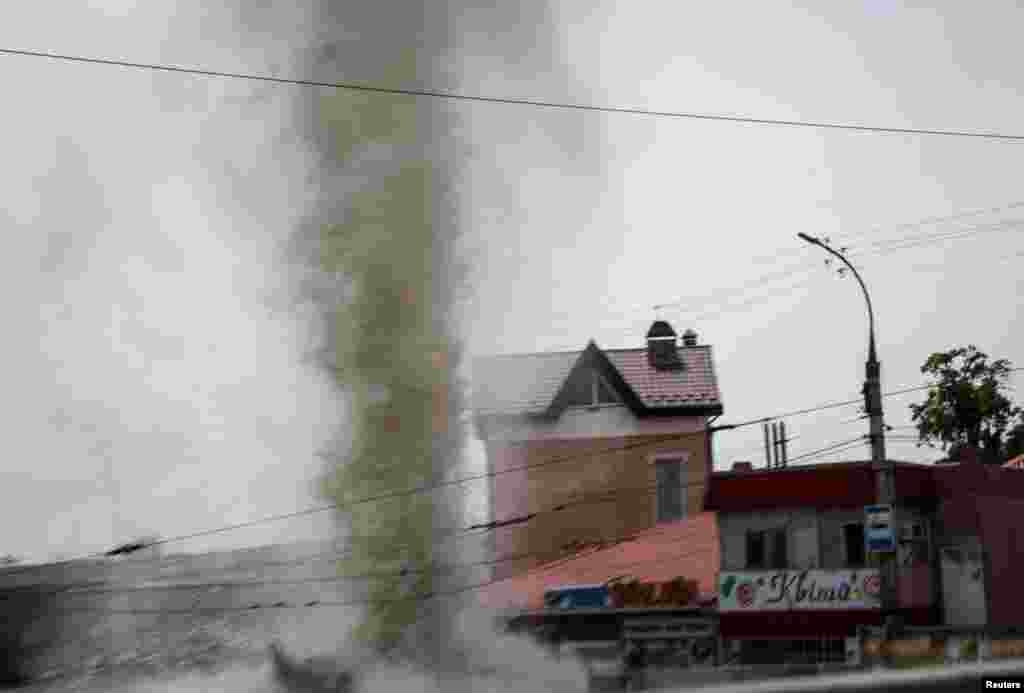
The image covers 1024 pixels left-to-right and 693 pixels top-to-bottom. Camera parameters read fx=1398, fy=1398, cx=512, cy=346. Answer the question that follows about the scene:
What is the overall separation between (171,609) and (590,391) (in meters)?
19.1

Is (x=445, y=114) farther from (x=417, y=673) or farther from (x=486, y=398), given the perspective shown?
(x=417, y=673)

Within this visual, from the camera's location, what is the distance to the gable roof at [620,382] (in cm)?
5509

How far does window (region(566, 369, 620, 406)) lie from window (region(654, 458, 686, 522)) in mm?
3550

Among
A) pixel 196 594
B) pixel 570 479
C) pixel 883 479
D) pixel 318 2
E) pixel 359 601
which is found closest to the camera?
pixel 883 479

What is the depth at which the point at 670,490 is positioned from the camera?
189 ft

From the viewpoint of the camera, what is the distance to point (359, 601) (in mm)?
46281

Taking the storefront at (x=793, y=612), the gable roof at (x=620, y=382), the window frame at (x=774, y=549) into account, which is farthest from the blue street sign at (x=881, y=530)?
the gable roof at (x=620, y=382)

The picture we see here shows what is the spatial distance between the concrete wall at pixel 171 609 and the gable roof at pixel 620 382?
9724 mm

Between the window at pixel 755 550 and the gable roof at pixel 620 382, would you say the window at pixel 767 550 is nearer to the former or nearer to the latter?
the window at pixel 755 550

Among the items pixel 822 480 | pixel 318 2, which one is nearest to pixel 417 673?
pixel 822 480

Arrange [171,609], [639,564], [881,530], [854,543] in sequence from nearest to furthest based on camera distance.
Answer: [881,530] → [854,543] → [639,564] → [171,609]

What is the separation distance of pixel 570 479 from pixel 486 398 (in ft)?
20.1

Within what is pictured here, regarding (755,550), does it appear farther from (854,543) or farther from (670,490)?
(670,490)

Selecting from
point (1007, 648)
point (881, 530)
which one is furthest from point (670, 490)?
point (881, 530)
